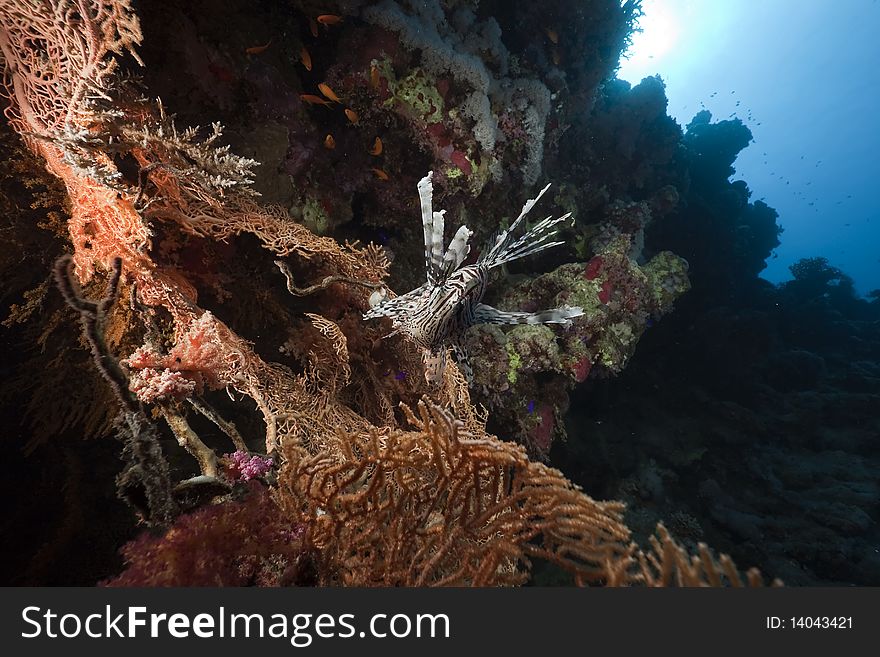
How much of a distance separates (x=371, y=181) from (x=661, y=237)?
→ 428 inches

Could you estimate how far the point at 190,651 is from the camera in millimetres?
1479

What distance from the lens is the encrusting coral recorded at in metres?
1.64

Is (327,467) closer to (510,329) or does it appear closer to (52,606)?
(52,606)

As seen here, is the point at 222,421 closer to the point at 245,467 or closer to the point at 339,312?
the point at 245,467

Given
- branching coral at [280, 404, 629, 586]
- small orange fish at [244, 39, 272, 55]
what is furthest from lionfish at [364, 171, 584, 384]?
small orange fish at [244, 39, 272, 55]

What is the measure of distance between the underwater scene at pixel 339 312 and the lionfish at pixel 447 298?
2 cm

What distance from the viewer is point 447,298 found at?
8.09 ft

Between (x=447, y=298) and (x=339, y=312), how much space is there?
1.35 meters

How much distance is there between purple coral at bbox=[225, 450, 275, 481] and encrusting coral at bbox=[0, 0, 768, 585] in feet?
0.09

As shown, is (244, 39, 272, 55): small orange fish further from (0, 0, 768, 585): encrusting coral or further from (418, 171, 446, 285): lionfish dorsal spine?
(418, 171, 446, 285): lionfish dorsal spine

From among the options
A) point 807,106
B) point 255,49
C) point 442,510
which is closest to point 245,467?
point 442,510

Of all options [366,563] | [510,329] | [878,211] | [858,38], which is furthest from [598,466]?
[878,211]

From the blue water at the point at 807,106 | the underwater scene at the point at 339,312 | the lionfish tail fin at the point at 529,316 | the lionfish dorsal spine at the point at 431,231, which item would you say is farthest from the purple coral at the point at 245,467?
the blue water at the point at 807,106

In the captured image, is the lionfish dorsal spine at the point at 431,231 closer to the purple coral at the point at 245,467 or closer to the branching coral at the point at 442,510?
the branching coral at the point at 442,510
